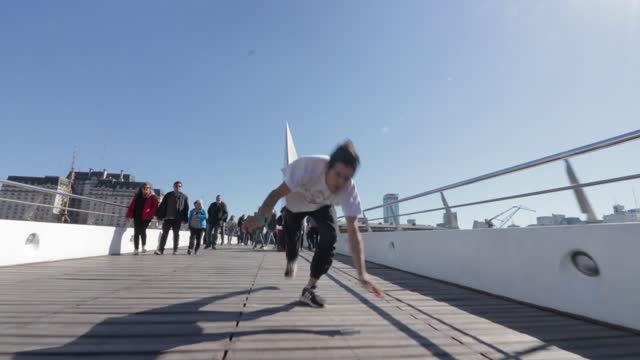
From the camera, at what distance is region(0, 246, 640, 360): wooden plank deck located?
192cm

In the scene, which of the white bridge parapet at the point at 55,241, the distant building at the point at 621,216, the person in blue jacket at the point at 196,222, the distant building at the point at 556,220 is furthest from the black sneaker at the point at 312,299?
the person in blue jacket at the point at 196,222

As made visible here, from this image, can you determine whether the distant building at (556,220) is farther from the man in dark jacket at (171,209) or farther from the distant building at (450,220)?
the man in dark jacket at (171,209)

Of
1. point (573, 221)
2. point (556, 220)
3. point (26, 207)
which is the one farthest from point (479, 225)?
point (26, 207)

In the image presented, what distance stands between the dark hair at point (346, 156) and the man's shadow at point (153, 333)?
1.24 meters

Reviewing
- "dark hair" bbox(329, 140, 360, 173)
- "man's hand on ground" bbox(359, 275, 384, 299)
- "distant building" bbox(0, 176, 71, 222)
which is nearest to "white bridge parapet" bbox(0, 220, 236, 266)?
"distant building" bbox(0, 176, 71, 222)

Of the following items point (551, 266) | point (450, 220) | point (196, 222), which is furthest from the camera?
point (196, 222)

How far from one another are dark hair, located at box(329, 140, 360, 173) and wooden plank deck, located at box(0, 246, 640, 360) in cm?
123

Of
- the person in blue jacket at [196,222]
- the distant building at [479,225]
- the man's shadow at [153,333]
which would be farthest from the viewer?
the person in blue jacket at [196,222]

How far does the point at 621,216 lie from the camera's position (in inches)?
105

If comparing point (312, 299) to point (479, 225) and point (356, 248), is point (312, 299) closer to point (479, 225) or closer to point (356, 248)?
point (356, 248)

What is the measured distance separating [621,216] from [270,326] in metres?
2.90

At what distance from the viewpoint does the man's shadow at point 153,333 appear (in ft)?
5.99

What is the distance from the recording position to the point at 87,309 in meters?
2.71

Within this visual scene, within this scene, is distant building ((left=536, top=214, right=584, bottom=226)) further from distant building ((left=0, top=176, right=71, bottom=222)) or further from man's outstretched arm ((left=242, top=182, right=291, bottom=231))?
distant building ((left=0, top=176, right=71, bottom=222))
